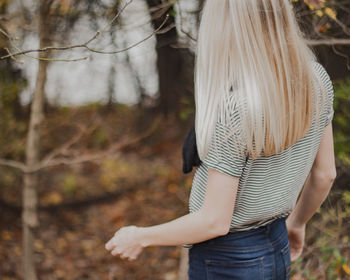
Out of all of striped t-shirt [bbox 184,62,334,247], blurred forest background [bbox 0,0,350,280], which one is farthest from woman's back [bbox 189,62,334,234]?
blurred forest background [bbox 0,0,350,280]

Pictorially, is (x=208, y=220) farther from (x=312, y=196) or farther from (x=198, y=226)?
(x=312, y=196)

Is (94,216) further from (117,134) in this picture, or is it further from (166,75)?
(166,75)

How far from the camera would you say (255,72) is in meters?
1.26

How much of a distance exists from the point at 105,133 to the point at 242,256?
17.3 ft

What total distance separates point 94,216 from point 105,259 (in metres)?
0.94

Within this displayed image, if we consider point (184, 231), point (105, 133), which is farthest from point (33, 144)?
point (105, 133)

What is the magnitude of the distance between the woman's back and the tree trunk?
61.3 inches

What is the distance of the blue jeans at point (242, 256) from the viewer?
1.53 metres

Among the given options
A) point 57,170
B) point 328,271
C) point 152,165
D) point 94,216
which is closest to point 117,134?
point 152,165

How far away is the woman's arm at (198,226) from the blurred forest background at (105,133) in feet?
3.20

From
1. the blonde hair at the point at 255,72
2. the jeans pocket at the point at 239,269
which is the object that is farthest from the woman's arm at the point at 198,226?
the jeans pocket at the point at 239,269

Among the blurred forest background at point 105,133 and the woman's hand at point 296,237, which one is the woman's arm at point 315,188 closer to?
the woman's hand at point 296,237

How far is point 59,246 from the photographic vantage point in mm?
4672

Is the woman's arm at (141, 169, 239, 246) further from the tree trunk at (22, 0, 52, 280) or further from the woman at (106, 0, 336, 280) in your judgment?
the tree trunk at (22, 0, 52, 280)
